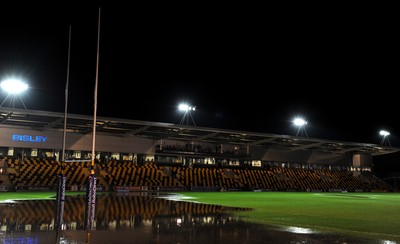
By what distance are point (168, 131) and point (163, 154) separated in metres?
5.52

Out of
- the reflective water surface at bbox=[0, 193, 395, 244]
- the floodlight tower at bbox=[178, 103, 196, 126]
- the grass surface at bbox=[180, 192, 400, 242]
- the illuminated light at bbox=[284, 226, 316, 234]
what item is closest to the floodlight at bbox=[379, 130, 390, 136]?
the floodlight tower at bbox=[178, 103, 196, 126]

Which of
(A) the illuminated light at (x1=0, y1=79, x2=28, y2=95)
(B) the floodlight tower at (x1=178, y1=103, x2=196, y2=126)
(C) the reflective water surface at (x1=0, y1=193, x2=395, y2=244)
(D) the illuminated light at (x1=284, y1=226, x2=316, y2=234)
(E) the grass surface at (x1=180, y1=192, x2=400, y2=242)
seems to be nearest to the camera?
(C) the reflective water surface at (x1=0, y1=193, x2=395, y2=244)

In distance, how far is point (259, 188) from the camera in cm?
5738

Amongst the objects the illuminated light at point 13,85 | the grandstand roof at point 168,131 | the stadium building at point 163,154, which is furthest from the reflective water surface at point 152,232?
the grandstand roof at point 168,131

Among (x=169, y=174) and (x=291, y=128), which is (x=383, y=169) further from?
(x=169, y=174)

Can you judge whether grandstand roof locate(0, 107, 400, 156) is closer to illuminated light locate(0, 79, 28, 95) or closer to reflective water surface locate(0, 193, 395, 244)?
illuminated light locate(0, 79, 28, 95)

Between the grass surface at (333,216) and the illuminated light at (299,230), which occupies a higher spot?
the illuminated light at (299,230)

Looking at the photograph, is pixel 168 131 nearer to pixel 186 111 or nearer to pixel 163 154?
pixel 186 111

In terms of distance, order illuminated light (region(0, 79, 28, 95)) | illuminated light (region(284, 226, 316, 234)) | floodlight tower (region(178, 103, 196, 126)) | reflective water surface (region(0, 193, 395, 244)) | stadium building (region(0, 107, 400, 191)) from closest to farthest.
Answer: reflective water surface (region(0, 193, 395, 244)) < illuminated light (region(284, 226, 316, 234)) < illuminated light (region(0, 79, 28, 95)) < stadium building (region(0, 107, 400, 191)) < floodlight tower (region(178, 103, 196, 126))

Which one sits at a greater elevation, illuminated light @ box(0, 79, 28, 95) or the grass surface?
illuminated light @ box(0, 79, 28, 95)

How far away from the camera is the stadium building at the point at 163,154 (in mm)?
42281

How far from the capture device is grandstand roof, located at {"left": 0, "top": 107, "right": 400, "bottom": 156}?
130 feet

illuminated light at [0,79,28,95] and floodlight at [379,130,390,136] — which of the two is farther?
floodlight at [379,130,390,136]

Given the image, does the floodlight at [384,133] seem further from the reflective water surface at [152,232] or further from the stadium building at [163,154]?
the reflective water surface at [152,232]
